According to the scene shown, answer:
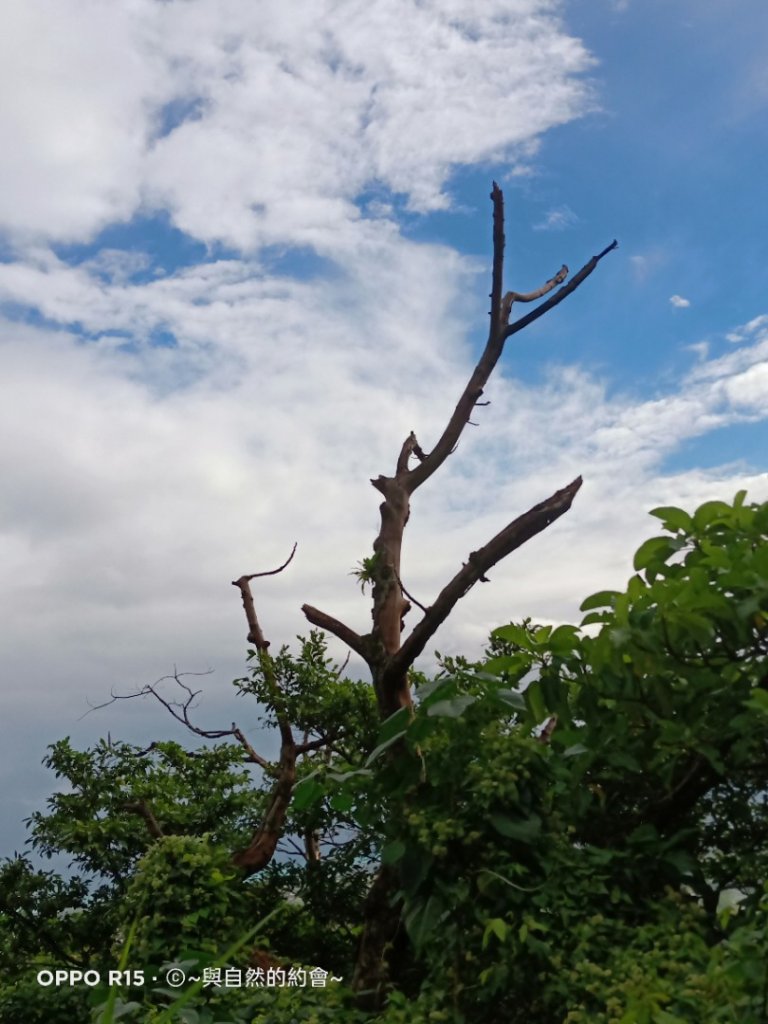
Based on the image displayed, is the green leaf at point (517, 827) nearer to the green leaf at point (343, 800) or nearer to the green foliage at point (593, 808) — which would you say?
the green foliage at point (593, 808)

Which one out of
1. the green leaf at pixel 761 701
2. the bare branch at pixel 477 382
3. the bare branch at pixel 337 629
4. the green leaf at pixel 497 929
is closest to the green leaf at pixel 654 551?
the green leaf at pixel 761 701

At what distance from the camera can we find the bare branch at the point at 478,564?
4.73m

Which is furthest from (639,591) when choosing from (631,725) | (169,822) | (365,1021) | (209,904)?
(169,822)

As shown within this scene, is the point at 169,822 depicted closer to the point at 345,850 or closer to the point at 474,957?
the point at 345,850

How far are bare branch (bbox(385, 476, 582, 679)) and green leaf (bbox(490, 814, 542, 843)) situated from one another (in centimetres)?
163

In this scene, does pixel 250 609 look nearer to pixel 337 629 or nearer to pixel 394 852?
pixel 337 629

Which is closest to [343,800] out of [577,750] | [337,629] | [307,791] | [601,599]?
[307,791]

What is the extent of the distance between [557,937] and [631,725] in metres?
0.66

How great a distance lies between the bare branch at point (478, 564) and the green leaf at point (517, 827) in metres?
1.63

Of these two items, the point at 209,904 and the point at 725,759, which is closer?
the point at 725,759

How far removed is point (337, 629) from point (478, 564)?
1.05m

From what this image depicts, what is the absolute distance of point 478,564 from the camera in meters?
4.84

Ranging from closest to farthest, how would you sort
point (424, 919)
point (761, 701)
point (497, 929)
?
point (761, 701) < point (497, 929) < point (424, 919)

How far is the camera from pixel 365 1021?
3.55 meters
